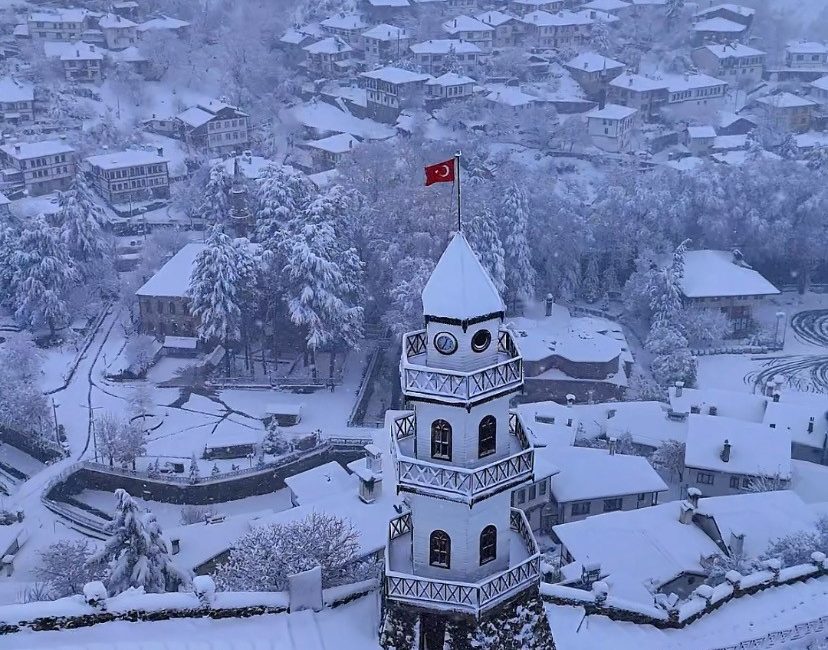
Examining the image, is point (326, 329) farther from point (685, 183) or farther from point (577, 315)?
point (685, 183)

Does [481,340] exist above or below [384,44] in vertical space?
above

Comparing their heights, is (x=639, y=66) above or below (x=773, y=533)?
above


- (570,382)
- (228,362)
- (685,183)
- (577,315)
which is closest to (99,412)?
(228,362)

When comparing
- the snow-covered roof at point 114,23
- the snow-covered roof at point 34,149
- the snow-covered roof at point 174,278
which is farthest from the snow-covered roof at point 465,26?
the snow-covered roof at point 174,278

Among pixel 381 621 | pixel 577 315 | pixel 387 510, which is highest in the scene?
pixel 381 621

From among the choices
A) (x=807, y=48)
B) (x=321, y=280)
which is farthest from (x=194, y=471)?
(x=807, y=48)

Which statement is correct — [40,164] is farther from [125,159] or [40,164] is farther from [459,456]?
[459,456]
